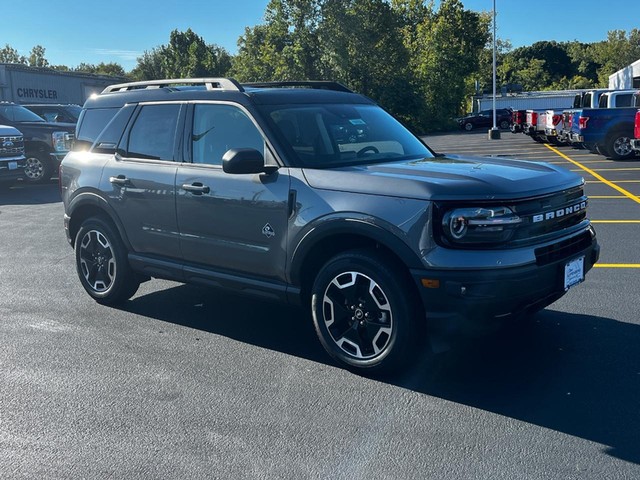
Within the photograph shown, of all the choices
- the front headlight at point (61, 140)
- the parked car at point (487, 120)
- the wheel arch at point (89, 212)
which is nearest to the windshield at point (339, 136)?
the wheel arch at point (89, 212)

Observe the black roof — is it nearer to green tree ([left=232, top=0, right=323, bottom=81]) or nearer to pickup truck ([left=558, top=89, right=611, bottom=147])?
pickup truck ([left=558, top=89, right=611, bottom=147])

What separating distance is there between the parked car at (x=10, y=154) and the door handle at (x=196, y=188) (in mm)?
12038

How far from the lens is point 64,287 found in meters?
7.13

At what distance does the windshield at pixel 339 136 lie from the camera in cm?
509

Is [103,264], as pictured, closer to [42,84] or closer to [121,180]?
[121,180]

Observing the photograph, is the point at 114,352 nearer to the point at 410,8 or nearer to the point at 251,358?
the point at 251,358

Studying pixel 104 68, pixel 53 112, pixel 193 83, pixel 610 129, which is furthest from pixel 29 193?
pixel 104 68

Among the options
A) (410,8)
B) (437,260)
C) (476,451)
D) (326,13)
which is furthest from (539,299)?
(410,8)

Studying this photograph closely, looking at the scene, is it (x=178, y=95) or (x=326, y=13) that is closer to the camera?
(x=178, y=95)

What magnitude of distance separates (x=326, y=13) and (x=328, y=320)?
42951 millimetres

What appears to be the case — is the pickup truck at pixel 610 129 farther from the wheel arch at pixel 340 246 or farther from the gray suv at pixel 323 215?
the wheel arch at pixel 340 246

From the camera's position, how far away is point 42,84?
111ft

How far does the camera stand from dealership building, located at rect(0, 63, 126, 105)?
104 ft

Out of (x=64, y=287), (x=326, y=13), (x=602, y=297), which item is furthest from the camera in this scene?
(x=326, y=13)
